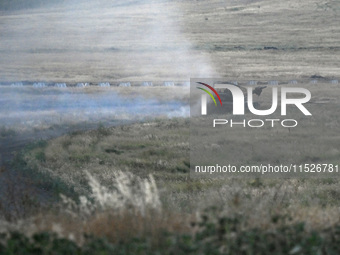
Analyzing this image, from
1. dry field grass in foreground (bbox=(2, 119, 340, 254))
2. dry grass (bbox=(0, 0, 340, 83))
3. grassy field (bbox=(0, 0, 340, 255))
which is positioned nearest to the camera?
dry field grass in foreground (bbox=(2, 119, 340, 254))

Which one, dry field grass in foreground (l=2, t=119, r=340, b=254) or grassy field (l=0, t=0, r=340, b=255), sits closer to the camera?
dry field grass in foreground (l=2, t=119, r=340, b=254)

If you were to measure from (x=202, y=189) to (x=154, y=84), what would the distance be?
30413 mm

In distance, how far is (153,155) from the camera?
18203mm

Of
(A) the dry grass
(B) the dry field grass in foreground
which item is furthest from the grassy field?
(A) the dry grass

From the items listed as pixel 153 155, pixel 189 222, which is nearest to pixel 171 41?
pixel 153 155

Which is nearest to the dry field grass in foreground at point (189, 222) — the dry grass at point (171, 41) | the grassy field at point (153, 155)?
the grassy field at point (153, 155)

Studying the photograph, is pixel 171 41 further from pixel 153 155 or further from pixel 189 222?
pixel 189 222

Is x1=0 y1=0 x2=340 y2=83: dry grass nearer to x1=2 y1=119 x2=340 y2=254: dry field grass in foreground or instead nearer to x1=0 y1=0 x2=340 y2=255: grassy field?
x1=0 y1=0 x2=340 y2=255: grassy field

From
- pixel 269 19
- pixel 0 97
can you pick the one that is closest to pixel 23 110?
pixel 0 97

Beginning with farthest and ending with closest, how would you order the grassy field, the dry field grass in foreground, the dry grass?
the dry grass → the grassy field → the dry field grass in foreground

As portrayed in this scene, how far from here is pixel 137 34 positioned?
88688 mm

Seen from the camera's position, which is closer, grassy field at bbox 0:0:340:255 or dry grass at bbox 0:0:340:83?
grassy field at bbox 0:0:340:255

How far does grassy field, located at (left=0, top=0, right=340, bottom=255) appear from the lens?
244 inches

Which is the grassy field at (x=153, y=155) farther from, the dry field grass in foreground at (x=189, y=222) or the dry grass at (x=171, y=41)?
the dry grass at (x=171, y=41)
